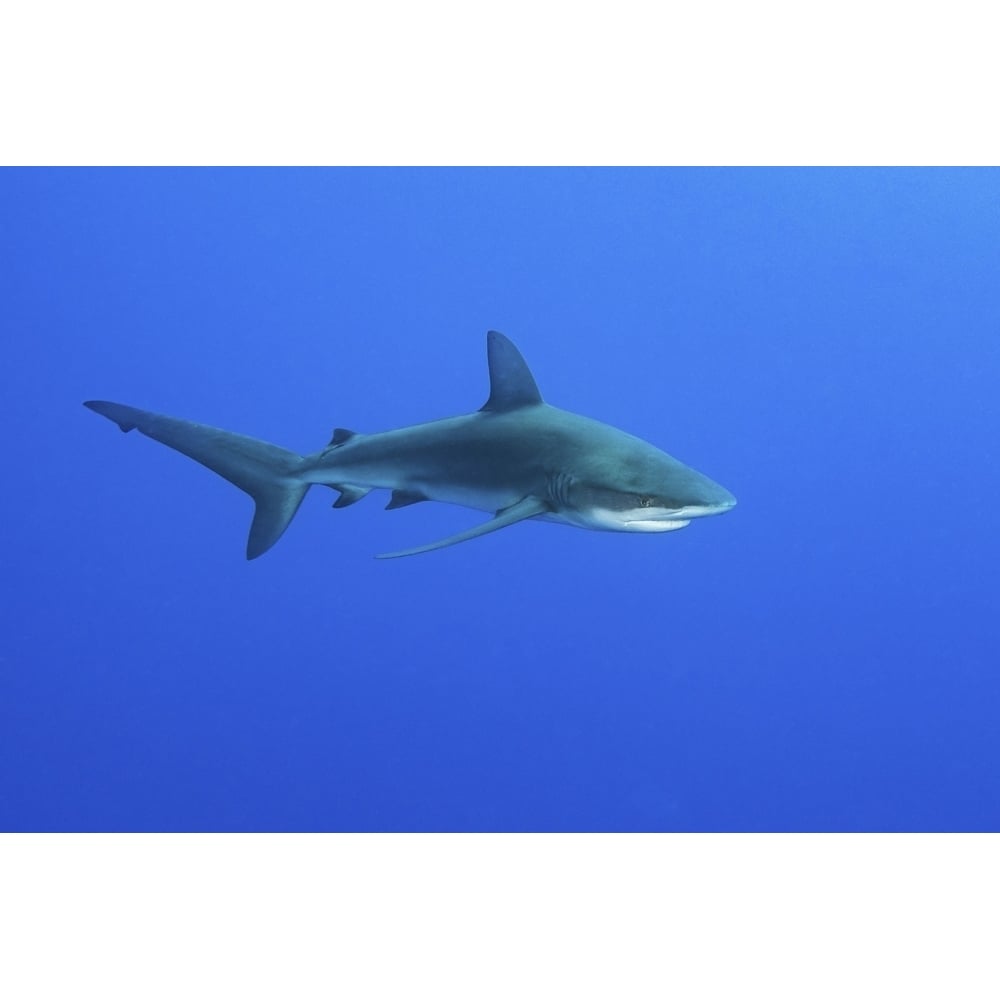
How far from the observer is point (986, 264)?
8.30m

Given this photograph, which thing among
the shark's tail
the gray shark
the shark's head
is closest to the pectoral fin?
the gray shark

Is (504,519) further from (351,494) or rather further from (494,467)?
(351,494)

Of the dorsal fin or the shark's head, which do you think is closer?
the shark's head

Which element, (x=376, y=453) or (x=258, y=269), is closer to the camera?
(x=376, y=453)

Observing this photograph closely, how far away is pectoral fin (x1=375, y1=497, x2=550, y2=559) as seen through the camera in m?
3.79

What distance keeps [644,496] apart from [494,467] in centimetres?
75

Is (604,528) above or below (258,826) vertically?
above

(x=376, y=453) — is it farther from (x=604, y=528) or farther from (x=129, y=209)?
(x=129, y=209)

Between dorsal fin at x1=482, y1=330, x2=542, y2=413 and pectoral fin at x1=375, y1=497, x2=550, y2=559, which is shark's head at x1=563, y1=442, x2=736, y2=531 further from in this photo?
dorsal fin at x1=482, y1=330, x2=542, y2=413

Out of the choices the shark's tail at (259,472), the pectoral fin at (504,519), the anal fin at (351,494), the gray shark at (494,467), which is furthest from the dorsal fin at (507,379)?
the shark's tail at (259,472)

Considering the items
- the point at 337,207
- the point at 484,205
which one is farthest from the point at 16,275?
the point at 484,205

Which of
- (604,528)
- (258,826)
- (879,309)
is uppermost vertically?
(879,309)

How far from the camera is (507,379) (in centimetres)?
447

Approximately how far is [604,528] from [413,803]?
2.99m
